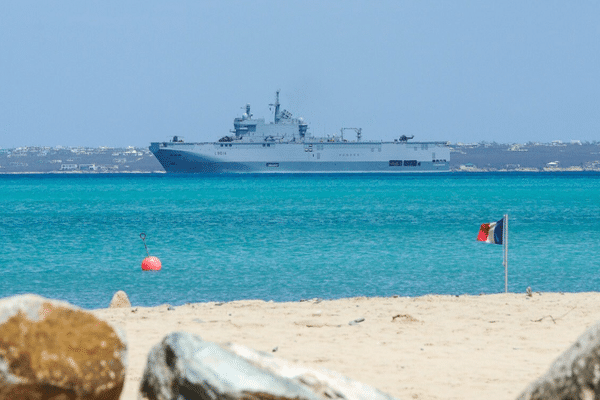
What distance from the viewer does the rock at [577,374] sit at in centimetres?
303

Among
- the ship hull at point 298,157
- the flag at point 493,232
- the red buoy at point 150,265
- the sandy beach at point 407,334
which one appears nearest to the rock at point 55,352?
the sandy beach at point 407,334

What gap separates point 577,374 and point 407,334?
515cm

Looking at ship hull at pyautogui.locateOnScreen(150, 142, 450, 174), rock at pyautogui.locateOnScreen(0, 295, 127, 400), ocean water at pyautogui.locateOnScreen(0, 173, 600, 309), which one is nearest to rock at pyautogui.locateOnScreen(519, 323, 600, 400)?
rock at pyautogui.locateOnScreen(0, 295, 127, 400)

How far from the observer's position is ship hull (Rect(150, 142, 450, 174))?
375ft

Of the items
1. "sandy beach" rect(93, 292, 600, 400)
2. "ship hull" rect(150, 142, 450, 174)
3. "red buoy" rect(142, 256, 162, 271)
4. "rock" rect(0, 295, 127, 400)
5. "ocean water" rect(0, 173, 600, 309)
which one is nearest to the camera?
"rock" rect(0, 295, 127, 400)

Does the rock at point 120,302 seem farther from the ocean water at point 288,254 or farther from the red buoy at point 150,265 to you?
the red buoy at point 150,265

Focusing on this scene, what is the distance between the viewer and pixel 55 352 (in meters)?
3.42

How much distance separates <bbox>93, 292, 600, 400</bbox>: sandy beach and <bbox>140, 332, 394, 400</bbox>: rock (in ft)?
5.89

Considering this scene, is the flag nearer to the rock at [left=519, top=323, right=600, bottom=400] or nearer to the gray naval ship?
the rock at [left=519, top=323, right=600, bottom=400]

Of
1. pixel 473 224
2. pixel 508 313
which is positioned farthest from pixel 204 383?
pixel 473 224

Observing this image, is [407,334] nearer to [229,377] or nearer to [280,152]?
[229,377]

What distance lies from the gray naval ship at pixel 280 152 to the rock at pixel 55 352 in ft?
363

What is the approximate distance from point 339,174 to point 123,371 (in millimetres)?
121230

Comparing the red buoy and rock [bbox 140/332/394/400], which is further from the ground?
rock [bbox 140/332/394/400]
